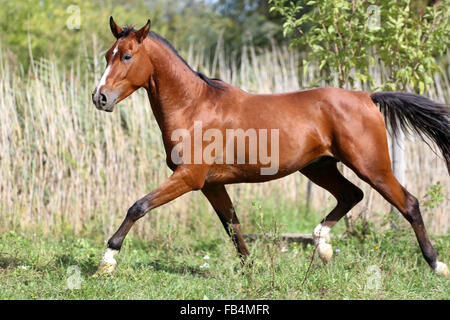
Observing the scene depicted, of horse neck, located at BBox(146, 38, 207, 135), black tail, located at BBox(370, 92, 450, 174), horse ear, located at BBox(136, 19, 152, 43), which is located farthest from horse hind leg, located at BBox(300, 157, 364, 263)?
horse ear, located at BBox(136, 19, 152, 43)

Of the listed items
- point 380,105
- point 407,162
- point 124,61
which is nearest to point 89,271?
point 124,61

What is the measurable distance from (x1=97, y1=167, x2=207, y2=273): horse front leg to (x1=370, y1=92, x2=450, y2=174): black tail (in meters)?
1.78

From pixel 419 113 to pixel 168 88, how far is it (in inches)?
88.3

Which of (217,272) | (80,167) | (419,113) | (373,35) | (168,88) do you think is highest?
(373,35)

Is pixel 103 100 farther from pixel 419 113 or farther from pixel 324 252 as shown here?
pixel 419 113

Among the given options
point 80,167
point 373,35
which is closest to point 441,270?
point 373,35

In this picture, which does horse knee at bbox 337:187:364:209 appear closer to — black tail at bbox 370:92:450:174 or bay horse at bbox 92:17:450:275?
bay horse at bbox 92:17:450:275

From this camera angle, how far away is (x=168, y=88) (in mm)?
4371

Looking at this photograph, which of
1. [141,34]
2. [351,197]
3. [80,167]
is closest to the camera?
[141,34]

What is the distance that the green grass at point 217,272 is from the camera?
378 cm

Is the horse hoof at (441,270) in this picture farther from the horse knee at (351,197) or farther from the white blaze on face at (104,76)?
the white blaze on face at (104,76)

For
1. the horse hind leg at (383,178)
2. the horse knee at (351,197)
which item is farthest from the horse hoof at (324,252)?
the horse hind leg at (383,178)
